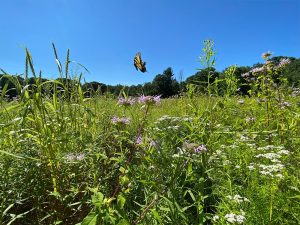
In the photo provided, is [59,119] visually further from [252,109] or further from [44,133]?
[252,109]

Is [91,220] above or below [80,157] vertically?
below

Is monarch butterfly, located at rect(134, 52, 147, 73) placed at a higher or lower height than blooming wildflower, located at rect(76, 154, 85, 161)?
higher

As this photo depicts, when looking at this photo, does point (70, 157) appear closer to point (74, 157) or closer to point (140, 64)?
point (74, 157)

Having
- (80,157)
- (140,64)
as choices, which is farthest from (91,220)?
(140,64)

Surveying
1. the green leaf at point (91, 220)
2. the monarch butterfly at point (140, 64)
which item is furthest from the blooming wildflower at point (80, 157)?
the monarch butterfly at point (140, 64)

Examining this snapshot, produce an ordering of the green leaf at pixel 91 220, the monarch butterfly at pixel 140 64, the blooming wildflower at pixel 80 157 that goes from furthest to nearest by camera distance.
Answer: the monarch butterfly at pixel 140 64 → the blooming wildflower at pixel 80 157 → the green leaf at pixel 91 220

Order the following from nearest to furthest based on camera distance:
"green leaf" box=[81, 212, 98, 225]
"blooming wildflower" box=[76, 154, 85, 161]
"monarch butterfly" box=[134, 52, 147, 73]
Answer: "green leaf" box=[81, 212, 98, 225] → "blooming wildflower" box=[76, 154, 85, 161] → "monarch butterfly" box=[134, 52, 147, 73]

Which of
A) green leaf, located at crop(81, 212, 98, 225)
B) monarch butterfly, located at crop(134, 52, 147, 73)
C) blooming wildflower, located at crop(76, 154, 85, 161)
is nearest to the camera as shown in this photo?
green leaf, located at crop(81, 212, 98, 225)

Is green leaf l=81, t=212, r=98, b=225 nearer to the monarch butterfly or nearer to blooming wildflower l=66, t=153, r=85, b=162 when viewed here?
blooming wildflower l=66, t=153, r=85, b=162

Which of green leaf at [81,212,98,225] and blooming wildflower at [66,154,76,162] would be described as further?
blooming wildflower at [66,154,76,162]

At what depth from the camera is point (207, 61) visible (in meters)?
2.52

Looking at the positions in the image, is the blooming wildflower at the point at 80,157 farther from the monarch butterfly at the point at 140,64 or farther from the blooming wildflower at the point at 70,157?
the monarch butterfly at the point at 140,64

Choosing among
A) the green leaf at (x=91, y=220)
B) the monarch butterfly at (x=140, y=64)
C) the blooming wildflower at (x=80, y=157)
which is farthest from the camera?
the monarch butterfly at (x=140, y=64)

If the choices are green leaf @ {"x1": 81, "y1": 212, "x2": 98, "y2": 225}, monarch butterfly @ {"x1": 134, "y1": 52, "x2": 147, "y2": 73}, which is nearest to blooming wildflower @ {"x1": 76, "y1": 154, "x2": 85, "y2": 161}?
green leaf @ {"x1": 81, "y1": 212, "x2": 98, "y2": 225}
